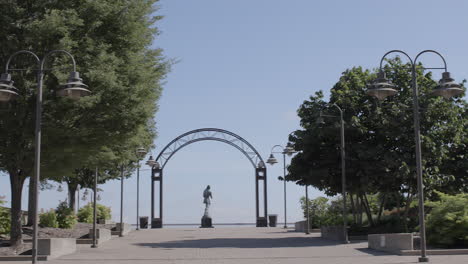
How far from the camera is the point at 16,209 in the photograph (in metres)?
22.6

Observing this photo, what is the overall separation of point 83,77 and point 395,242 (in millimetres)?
12261

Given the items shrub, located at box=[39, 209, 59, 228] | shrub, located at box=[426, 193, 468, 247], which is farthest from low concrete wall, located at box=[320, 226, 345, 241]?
shrub, located at box=[39, 209, 59, 228]

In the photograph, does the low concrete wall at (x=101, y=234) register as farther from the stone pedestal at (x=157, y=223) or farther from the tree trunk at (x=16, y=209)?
the stone pedestal at (x=157, y=223)

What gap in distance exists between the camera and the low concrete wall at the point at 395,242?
→ 67.5ft

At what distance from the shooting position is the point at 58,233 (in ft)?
95.7

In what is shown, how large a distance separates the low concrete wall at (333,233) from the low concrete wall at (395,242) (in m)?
6.79

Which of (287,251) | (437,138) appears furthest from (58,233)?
(437,138)

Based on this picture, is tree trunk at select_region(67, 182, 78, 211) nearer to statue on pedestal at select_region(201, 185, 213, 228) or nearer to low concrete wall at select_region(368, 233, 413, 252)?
statue on pedestal at select_region(201, 185, 213, 228)

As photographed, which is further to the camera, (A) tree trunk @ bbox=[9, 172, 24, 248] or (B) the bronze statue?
(B) the bronze statue

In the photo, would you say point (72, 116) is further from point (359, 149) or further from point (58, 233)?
point (359, 149)

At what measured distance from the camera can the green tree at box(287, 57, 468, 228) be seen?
1108 inches

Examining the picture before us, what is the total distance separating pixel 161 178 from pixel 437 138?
25.0 meters

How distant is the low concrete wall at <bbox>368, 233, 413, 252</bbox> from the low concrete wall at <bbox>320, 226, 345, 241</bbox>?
679 centimetres

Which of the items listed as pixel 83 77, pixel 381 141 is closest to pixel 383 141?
pixel 381 141
